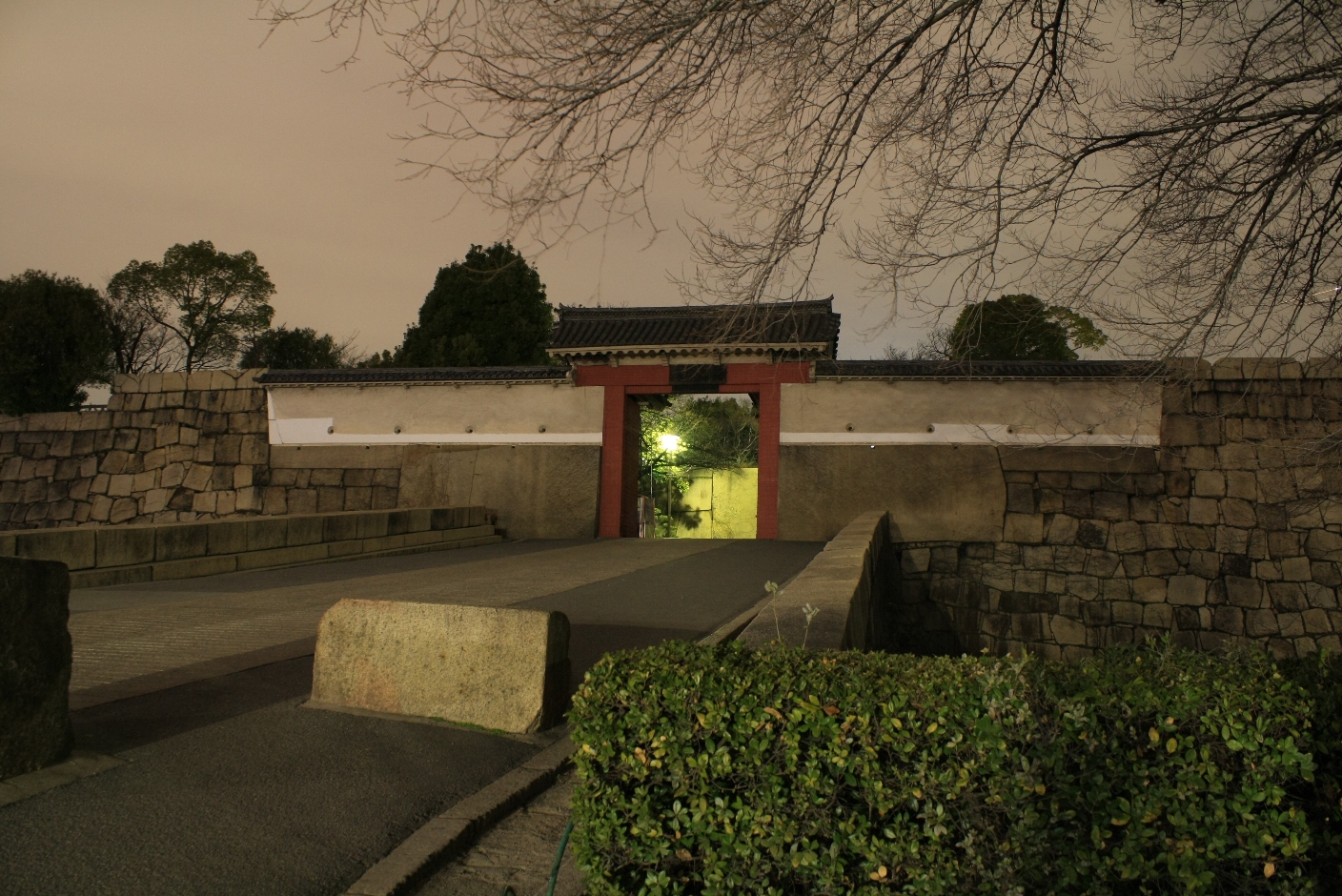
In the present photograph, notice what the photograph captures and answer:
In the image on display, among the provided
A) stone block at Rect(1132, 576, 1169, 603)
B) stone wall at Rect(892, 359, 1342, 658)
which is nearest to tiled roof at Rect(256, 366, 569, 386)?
stone wall at Rect(892, 359, 1342, 658)

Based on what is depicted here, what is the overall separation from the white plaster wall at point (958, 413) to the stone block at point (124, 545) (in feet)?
33.5

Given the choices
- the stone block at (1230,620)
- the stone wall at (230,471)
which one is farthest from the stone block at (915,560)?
the stone wall at (230,471)

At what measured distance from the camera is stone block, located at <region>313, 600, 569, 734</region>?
12.9 ft

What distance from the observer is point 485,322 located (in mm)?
31953

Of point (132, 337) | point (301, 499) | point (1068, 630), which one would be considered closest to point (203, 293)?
point (132, 337)

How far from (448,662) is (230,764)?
98cm

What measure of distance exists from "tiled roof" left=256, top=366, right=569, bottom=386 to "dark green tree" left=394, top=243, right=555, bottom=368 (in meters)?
13.7

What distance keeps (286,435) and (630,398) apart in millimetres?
6902

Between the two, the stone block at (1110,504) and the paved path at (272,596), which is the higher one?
the stone block at (1110,504)

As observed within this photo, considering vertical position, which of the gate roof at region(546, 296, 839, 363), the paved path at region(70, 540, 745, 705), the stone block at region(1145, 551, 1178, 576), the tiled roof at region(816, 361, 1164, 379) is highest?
the gate roof at region(546, 296, 839, 363)

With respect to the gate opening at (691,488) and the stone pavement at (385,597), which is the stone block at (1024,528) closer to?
the stone pavement at (385,597)

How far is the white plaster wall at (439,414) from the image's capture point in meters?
16.6

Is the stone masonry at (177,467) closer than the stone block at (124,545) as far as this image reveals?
No

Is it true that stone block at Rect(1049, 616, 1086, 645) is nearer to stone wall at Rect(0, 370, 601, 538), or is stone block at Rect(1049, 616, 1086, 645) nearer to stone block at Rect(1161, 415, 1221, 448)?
stone block at Rect(1161, 415, 1221, 448)
